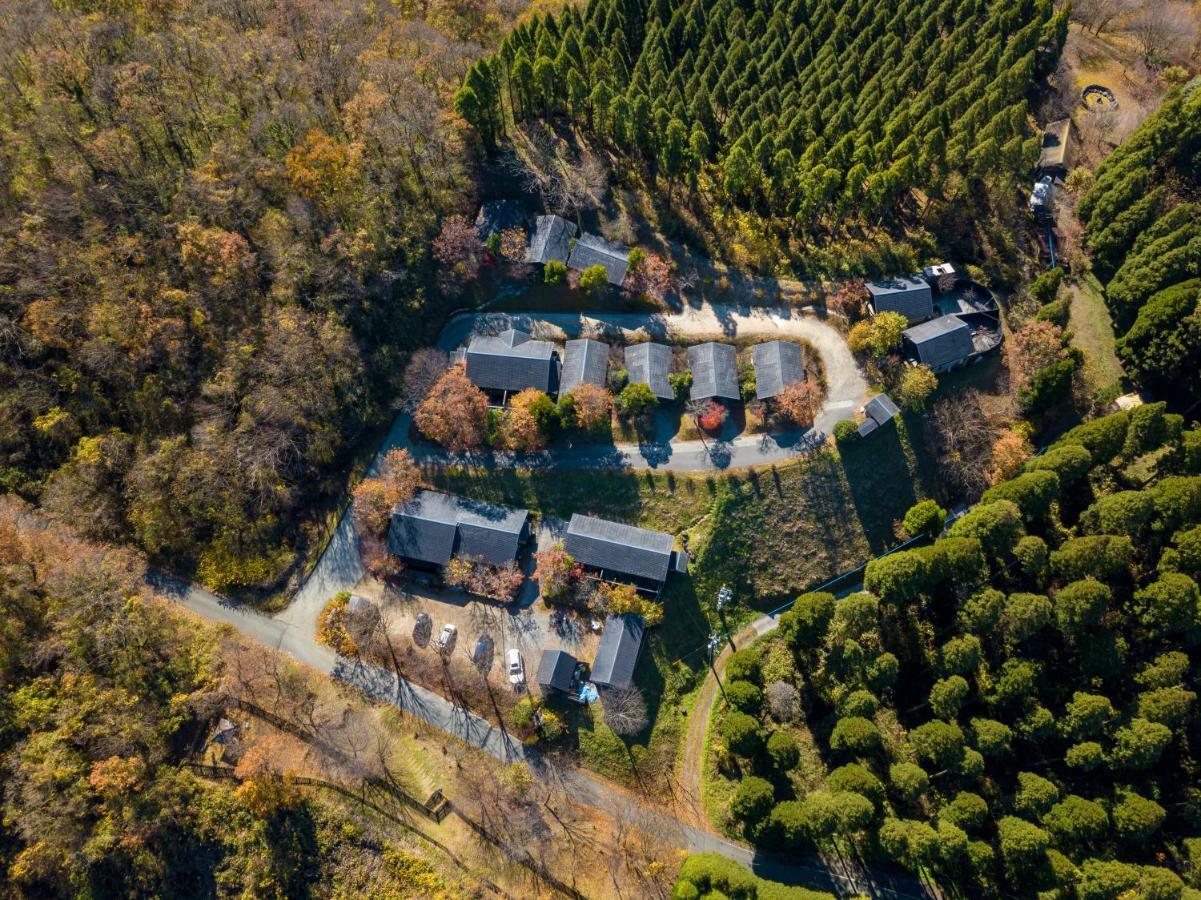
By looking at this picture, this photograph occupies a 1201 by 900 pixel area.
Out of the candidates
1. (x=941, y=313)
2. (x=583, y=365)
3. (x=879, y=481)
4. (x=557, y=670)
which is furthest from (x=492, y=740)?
(x=941, y=313)

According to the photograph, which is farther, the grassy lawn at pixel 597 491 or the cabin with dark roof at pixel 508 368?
the cabin with dark roof at pixel 508 368

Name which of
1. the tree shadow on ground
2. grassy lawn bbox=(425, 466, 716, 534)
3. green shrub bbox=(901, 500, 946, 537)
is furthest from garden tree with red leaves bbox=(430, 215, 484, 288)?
green shrub bbox=(901, 500, 946, 537)

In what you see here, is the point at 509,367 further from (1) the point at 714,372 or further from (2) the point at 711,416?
(2) the point at 711,416

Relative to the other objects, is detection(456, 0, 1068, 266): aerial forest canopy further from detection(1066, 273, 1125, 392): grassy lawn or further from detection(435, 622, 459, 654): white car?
detection(435, 622, 459, 654): white car

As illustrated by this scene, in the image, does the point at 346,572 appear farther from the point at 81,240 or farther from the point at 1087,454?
the point at 1087,454

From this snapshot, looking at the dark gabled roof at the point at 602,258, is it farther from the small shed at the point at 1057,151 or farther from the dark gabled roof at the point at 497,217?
the small shed at the point at 1057,151

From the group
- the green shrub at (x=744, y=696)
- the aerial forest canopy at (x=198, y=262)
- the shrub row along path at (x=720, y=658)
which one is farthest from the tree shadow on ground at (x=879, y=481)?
the aerial forest canopy at (x=198, y=262)
